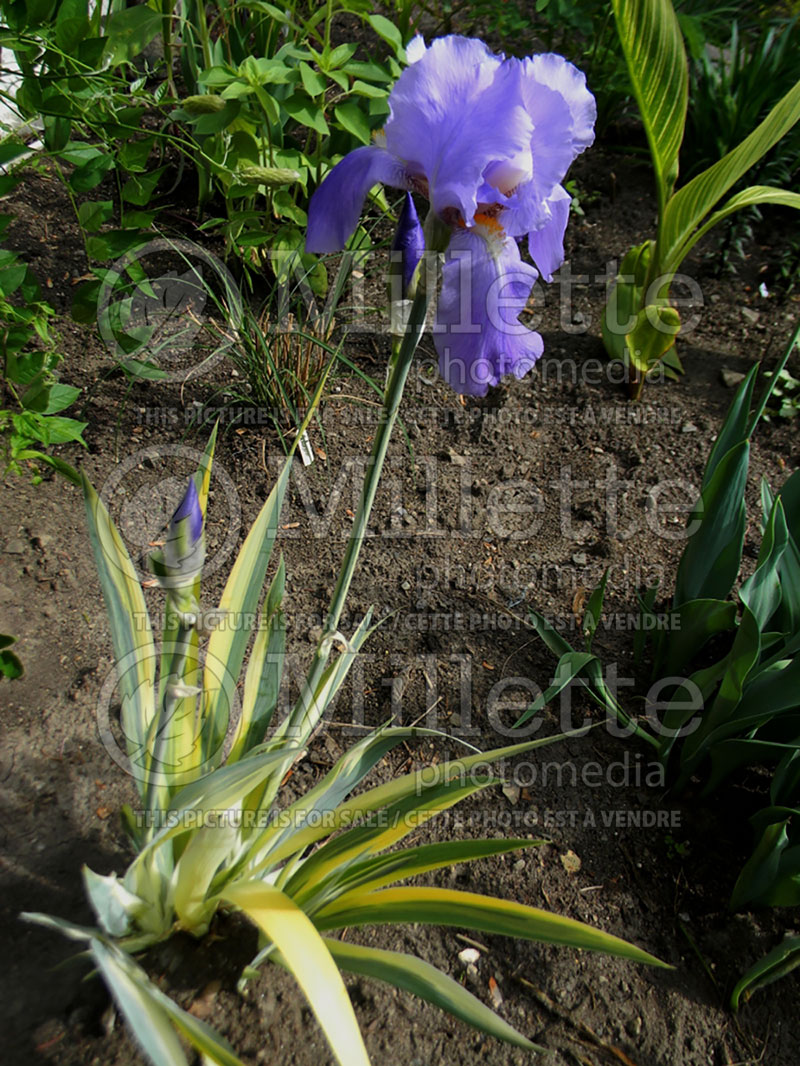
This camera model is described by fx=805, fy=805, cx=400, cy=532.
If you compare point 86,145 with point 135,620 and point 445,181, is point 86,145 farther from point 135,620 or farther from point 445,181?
point 445,181

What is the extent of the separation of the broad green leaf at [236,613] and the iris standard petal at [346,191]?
37cm

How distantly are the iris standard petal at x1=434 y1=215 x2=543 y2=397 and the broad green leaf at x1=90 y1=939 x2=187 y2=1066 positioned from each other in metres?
0.73

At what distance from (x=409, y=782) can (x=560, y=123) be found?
2.76 feet

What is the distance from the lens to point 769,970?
50.6 inches

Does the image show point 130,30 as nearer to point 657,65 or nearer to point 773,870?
point 657,65

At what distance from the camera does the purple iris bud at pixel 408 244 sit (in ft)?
2.80

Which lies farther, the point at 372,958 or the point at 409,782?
the point at 409,782

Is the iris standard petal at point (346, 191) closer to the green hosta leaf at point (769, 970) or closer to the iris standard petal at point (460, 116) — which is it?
the iris standard petal at point (460, 116)

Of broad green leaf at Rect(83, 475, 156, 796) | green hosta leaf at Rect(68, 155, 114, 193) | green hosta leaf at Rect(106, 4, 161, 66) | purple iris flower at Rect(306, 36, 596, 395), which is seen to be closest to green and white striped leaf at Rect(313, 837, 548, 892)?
broad green leaf at Rect(83, 475, 156, 796)

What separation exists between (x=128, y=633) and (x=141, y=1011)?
49cm

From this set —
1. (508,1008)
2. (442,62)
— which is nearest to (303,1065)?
(508,1008)

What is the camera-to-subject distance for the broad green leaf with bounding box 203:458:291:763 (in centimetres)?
121

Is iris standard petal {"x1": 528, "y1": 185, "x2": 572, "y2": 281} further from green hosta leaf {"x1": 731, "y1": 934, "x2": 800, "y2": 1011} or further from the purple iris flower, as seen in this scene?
green hosta leaf {"x1": 731, "y1": 934, "x2": 800, "y2": 1011}

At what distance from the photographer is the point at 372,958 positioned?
1.02 m
